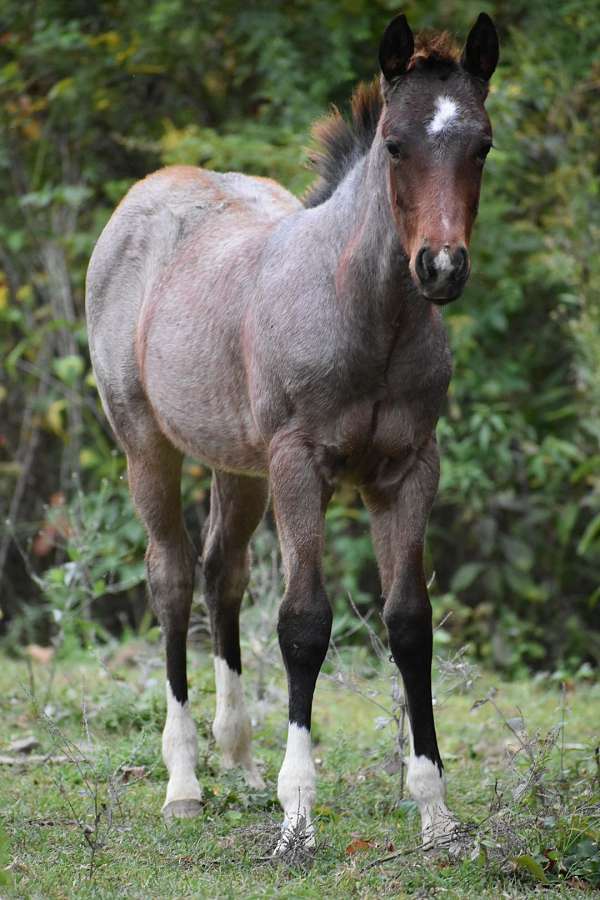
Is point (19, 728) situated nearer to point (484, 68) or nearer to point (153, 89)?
point (484, 68)

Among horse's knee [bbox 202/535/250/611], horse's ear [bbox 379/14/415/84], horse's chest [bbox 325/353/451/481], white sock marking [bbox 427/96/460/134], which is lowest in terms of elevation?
horse's knee [bbox 202/535/250/611]

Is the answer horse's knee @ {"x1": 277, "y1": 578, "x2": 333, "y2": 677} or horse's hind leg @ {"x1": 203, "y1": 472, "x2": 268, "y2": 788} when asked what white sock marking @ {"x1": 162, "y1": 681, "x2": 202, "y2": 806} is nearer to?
horse's hind leg @ {"x1": 203, "y1": 472, "x2": 268, "y2": 788}

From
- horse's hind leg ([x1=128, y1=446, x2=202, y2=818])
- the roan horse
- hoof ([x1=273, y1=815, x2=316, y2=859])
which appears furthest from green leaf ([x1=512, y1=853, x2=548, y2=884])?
horse's hind leg ([x1=128, y1=446, x2=202, y2=818])

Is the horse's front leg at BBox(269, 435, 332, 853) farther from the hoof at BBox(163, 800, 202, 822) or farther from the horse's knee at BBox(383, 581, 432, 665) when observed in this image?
the hoof at BBox(163, 800, 202, 822)

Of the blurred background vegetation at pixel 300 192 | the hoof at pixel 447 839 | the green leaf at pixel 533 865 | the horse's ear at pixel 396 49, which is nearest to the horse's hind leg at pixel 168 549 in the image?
the hoof at pixel 447 839

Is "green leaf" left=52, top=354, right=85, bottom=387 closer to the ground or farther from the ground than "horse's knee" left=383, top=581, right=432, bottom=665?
closer to the ground

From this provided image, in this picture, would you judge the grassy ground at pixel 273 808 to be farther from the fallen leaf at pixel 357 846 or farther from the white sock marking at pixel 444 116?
the white sock marking at pixel 444 116

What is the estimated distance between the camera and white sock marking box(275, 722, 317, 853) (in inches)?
145

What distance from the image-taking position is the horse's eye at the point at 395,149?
3.58 meters

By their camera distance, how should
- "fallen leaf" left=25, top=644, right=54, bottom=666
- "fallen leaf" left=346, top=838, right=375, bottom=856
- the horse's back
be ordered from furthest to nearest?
1. "fallen leaf" left=25, top=644, right=54, bottom=666
2. the horse's back
3. "fallen leaf" left=346, top=838, right=375, bottom=856

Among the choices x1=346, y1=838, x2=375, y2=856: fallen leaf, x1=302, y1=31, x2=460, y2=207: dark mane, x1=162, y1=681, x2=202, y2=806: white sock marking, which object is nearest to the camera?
x1=346, y1=838, x2=375, y2=856: fallen leaf

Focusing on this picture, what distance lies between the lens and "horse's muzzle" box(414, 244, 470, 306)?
11.0 ft

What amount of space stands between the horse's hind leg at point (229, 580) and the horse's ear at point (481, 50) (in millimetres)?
2147

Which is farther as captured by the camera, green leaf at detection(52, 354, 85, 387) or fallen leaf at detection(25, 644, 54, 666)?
green leaf at detection(52, 354, 85, 387)
